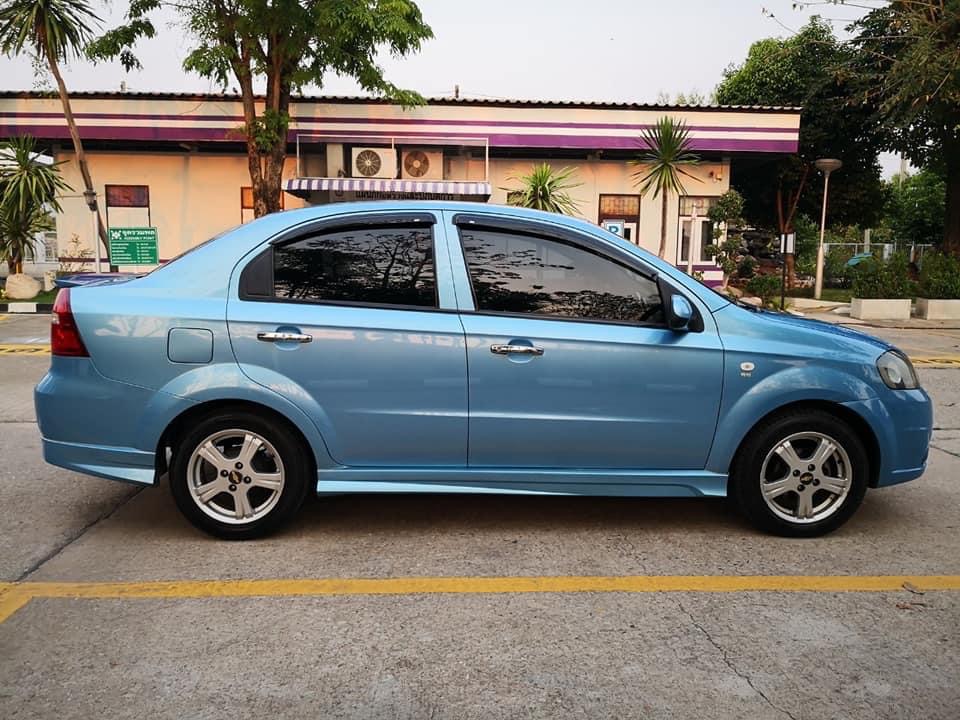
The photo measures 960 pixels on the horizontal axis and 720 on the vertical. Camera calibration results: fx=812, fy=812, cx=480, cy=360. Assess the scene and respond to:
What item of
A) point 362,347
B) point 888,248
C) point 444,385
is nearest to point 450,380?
point 444,385

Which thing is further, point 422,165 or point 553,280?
point 422,165

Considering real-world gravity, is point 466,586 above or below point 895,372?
below

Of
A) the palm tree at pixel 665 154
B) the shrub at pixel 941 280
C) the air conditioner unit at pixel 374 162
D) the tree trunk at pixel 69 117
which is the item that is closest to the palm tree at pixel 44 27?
the tree trunk at pixel 69 117

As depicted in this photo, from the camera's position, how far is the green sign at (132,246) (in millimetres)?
17172

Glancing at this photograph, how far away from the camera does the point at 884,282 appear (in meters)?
18.8

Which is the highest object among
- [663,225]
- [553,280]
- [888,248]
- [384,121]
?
[384,121]

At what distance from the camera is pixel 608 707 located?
8.54ft

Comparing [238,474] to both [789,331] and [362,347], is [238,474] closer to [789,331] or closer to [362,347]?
[362,347]

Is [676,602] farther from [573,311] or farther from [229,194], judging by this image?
[229,194]

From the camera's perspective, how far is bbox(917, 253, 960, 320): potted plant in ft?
62.2

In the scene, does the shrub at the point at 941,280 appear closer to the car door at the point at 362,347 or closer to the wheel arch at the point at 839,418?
the wheel arch at the point at 839,418

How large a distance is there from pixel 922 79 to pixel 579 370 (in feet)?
57.3

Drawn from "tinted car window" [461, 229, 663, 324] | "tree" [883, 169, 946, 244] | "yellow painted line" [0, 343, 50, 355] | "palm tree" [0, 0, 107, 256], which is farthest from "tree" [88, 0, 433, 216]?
"tree" [883, 169, 946, 244]

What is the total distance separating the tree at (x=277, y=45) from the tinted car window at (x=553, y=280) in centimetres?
1450
